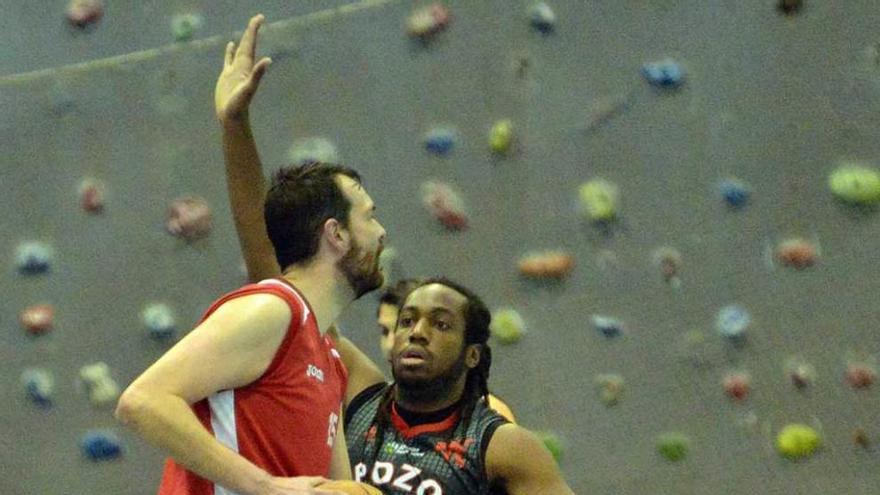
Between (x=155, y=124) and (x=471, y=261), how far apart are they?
1.22 metres

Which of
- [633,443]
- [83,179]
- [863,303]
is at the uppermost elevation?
[83,179]

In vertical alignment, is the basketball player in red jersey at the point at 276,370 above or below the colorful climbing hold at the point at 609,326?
above

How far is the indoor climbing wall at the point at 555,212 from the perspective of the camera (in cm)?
462

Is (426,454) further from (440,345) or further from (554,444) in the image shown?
(554,444)

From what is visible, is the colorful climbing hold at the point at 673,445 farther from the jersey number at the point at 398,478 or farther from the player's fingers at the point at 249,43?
the player's fingers at the point at 249,43

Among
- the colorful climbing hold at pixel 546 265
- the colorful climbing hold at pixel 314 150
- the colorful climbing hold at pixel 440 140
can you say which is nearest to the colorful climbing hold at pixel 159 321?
the colorful climbing hold at pixel 314 150

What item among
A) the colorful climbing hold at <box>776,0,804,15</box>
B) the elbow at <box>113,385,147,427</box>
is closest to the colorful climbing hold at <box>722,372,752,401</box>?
the colorful climbing hold at <box>776,0,804,15</box>

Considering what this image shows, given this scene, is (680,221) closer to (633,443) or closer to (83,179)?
(633,443)

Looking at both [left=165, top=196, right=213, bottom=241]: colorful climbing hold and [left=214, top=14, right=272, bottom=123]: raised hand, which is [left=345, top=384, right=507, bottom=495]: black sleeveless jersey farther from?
[left=165, top=196, right=213, bottom=241]: colorful climbing hold

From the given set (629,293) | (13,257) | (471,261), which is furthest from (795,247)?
(13,257)

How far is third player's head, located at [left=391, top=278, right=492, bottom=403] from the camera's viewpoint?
11.2 ft

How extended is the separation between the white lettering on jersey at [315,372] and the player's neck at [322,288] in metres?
0.07

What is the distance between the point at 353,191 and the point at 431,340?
768mm

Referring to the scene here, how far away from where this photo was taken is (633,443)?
15.8ft
